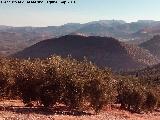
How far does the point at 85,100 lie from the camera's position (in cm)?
5381

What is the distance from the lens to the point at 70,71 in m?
53.3

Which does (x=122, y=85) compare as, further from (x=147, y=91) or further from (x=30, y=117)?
(x=30, y=117)

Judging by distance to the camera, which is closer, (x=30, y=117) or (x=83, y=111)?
(x=30, y=117)

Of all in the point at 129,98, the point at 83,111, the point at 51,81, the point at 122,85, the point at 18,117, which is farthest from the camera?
the point at 122,85

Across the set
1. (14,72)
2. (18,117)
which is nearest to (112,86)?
(14,72)

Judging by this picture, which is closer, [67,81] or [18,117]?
[18,117]

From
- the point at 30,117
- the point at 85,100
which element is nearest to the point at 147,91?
the point at 85,100

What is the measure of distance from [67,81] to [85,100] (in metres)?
4.06

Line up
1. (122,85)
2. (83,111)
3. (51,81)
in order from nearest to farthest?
(51,81) < (83,111) < (122,85)

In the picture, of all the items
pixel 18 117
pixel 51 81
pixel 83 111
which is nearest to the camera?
pixel 18 117

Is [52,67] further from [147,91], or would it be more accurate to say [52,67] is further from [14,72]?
[147,91]

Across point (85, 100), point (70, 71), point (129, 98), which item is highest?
point (70, 71)

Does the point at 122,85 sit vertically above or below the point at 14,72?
below

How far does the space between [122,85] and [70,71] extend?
2918 cm
